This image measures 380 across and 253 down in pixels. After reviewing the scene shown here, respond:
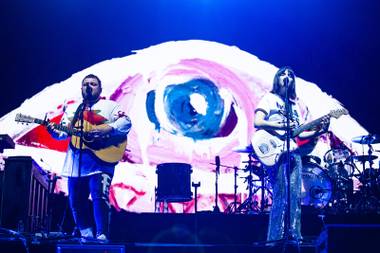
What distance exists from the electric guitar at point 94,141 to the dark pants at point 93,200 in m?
0.26

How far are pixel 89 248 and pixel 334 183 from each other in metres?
3.78

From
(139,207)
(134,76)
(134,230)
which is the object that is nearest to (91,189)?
(134,230)

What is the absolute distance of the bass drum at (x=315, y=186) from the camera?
7.49 metres

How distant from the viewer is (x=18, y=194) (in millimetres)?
5938

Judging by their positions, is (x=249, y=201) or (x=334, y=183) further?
(x=334, y=183)

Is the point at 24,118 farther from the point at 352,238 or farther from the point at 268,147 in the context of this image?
the point at 352,238

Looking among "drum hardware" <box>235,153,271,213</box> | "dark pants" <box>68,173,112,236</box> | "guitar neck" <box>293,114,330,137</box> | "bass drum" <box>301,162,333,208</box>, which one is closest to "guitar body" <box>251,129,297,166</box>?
"guitar neck" <box>293,114,330,137</box>

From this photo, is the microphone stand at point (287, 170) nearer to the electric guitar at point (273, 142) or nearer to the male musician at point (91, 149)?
the electric guitar at point (273, 142)

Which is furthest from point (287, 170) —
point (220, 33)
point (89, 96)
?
point (220, 33)

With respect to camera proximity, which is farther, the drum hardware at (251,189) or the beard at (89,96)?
the drum hardware at (251,189)

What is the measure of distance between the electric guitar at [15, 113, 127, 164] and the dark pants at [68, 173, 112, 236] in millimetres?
264

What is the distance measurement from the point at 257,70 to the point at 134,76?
5.36 feet

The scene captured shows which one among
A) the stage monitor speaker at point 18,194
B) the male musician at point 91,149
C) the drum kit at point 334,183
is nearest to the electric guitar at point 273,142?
the drum kit at point 334,183

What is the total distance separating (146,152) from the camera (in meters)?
7.40
